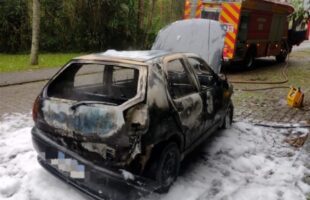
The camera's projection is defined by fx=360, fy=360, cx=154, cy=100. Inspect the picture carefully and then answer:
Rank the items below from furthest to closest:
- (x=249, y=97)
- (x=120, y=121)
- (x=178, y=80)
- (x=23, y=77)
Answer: (x=23, y=77), (x=249, y=97), (x=178, y=80), (x=120, y=121)

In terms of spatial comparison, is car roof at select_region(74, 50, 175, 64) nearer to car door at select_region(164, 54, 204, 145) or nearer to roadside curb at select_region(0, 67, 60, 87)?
car door at select_region(164, 54, 204, 145)

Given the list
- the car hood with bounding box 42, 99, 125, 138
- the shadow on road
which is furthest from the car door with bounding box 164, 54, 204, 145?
the shadow on road

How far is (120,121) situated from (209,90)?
2.03 metres

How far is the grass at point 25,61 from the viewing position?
40.1 ft

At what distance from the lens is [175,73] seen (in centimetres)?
446

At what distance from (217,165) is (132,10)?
14868mm

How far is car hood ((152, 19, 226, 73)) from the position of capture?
8.98 meters

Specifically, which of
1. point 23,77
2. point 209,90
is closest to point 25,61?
point 23,77

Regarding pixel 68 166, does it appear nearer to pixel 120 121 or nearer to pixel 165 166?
pixel 120 121

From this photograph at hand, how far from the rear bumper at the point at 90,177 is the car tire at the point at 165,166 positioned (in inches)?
4.8

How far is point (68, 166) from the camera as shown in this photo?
374cm

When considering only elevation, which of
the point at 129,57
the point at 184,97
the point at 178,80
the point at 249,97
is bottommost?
the point at 249,97

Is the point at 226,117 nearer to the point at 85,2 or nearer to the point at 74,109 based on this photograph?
the point at 74,109

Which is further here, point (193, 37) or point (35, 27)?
Answer: point (35, 27)
